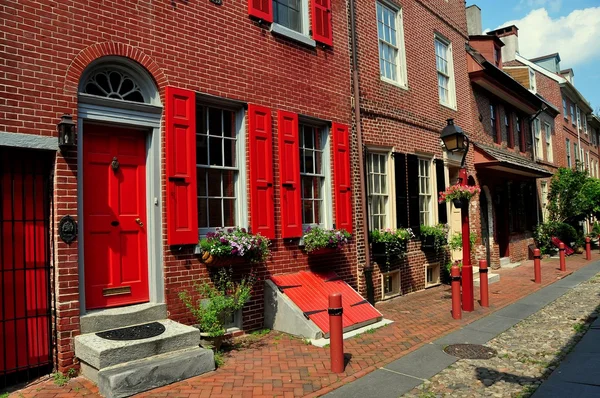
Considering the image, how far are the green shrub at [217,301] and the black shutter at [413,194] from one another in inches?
191

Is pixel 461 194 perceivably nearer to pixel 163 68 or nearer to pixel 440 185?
pixel 440 185

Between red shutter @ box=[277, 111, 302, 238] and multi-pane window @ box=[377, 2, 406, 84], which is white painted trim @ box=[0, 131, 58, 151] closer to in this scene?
red shutter @ box=[277, 111, 302, 238]

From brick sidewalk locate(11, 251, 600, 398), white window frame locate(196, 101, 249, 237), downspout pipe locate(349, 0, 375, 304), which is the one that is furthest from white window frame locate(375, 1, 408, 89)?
brick sidewalk locate(11, 251, 600, 398)

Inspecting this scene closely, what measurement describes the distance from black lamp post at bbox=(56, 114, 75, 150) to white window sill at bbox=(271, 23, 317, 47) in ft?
12.3

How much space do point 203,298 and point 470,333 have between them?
3.96 m

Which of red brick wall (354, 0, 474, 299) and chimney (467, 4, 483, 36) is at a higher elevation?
chimney (467, 4, 483, 36)

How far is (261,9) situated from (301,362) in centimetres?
531

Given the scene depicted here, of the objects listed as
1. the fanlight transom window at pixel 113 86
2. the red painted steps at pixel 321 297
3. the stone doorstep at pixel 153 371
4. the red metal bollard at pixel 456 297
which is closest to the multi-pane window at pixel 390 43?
the red metal bollard at pixel 456 297

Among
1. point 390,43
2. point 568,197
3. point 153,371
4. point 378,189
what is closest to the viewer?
point 153,371

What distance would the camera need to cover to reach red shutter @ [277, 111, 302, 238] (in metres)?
7.20

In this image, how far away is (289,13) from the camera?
26.0 feet

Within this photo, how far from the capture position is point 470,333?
267 inches

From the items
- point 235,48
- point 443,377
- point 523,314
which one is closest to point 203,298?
point 443,377

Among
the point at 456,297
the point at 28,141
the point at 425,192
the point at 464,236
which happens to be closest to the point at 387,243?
the point at 464,236
